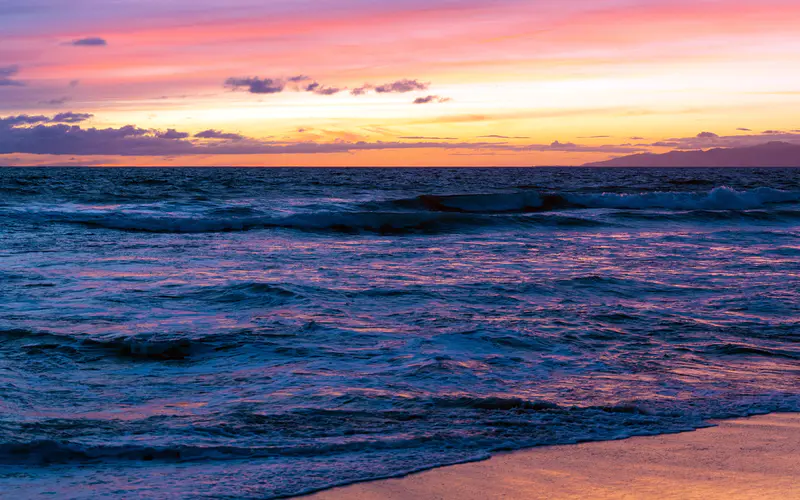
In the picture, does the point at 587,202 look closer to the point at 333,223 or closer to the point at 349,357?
the point at 333,223

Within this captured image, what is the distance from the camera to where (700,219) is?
76.3 feet

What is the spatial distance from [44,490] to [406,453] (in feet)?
6.19

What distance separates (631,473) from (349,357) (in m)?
2.93

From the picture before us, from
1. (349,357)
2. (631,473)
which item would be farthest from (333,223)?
(631,473)

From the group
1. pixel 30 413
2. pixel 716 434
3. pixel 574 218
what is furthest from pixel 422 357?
pixel 574 218

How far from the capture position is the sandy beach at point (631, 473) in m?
3.48

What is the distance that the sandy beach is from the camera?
11.4 feet

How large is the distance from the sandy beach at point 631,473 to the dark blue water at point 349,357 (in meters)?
0.17

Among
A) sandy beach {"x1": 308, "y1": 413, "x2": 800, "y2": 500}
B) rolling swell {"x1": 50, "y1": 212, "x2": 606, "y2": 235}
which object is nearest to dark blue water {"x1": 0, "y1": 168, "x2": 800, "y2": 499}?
sandy beach {"x1": 308, "y1": 413, "x2": 800, "y2": 500}

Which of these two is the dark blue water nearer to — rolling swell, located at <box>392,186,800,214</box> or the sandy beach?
the sandy beach

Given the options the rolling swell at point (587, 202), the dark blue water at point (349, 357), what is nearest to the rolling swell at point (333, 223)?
the dark blue water at point (349, 357)

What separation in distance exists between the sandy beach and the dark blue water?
170mm

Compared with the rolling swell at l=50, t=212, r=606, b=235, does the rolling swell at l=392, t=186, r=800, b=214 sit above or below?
above

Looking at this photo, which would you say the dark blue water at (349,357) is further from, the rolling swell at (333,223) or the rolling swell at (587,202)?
the rolling swell at (587,202)
